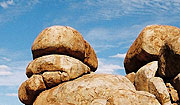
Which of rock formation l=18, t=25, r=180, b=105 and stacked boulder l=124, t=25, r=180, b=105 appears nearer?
rock formation l=18, t=25, r=180, b=105

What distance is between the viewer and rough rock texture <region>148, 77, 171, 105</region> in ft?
44.5

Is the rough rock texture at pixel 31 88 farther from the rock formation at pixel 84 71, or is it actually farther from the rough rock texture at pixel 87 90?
the rough rock texture at pixel 87 90

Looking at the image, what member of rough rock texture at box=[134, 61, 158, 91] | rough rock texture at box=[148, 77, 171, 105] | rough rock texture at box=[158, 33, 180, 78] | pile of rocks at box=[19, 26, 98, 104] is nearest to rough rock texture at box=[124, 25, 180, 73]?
rough rock texture at box=[134, 61, 158, 91]

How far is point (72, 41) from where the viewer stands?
16.0 meters

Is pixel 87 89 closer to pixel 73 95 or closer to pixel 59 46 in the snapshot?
pixel 73 95

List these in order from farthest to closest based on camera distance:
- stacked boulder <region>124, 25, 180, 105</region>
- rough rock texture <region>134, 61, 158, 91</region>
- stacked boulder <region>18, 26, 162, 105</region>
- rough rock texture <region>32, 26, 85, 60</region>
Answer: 1. rough rock texture <region>32, 26, 85, 60</region>
2. rough rock texture <region>134, 61, 158, 91</region>
3. stacked boulder <region>124, 25, 180, 105</region>
4. stacked boulder <region>18, 26, 162, 105</region>

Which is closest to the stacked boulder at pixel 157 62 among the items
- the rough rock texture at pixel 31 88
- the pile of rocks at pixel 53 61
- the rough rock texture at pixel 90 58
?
the rough rock texture at pixel 90 58

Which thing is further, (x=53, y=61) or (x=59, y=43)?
(x=59, y=43)

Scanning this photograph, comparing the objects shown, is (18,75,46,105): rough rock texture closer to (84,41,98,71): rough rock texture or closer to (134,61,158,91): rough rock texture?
(84,41,98,71): rough rock texture

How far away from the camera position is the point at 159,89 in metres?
13.7

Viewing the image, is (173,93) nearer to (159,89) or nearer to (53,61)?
(159,89)

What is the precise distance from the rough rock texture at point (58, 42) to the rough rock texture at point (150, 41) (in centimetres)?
375

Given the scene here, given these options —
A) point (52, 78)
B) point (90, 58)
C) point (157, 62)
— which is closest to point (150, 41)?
point (157, 62)

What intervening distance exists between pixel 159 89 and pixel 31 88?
715 centimetres
